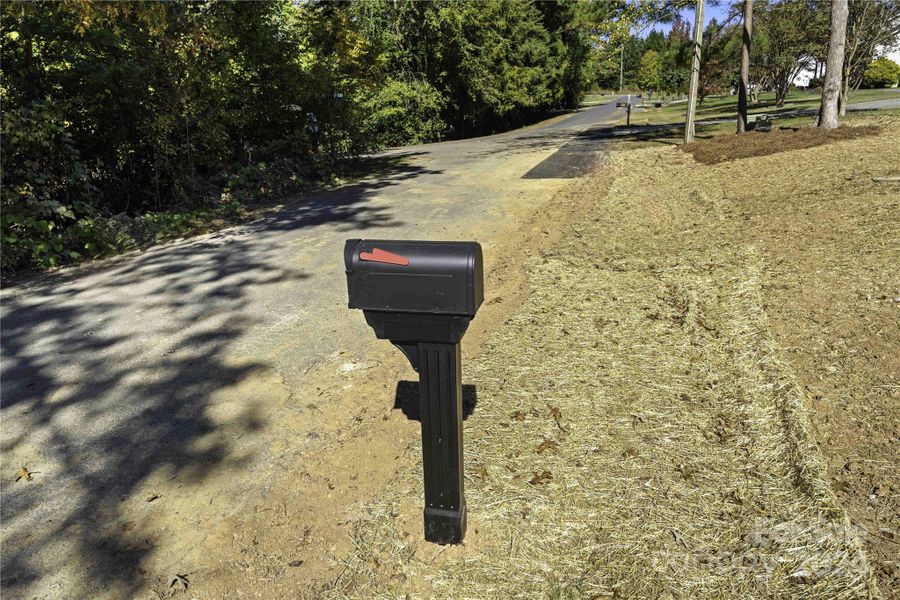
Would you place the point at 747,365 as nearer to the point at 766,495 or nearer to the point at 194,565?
the point at 766,495

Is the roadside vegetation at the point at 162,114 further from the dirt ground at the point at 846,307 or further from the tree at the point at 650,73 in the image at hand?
the tree at the point at 650,73

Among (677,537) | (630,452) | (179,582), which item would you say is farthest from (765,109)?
(179,582)

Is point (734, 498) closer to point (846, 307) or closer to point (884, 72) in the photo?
point (846, 307)

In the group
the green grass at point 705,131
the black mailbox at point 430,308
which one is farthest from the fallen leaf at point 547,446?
the green grass at point 705,131

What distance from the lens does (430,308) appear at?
1984 millimetres

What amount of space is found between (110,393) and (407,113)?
82.4 feet

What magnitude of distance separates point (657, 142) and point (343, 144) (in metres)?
8.88

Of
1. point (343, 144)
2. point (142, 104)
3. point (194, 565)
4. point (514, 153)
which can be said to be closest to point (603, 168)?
point (514, 153)

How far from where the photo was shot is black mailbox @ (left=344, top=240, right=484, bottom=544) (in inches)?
76.6

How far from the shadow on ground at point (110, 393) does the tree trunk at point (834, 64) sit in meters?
13.2

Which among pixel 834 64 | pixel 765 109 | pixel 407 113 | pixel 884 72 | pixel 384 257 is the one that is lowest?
pixel 384 257

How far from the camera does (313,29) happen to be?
12.6 meters

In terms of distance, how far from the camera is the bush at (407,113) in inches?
989

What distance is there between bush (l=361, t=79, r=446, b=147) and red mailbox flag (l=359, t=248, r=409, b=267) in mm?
23547
